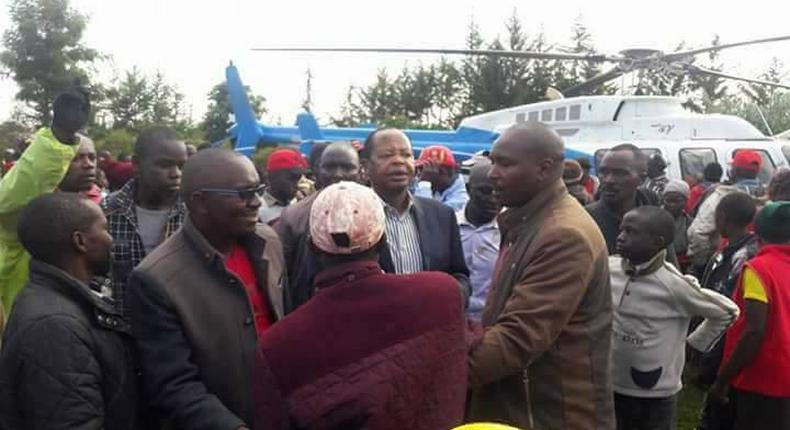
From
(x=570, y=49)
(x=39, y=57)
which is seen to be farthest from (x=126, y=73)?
(x=570, y=49)

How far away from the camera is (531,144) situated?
9.05ft

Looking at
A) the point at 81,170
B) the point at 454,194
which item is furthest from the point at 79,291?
the point at 454,194

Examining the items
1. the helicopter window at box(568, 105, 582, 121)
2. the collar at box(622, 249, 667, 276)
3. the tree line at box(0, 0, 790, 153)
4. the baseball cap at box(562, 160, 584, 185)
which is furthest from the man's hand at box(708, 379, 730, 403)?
the tree line at box(0, 0, 790, 153)

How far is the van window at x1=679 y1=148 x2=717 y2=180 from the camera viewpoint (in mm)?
11656

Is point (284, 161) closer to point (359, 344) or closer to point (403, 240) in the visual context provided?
point (403, 240)

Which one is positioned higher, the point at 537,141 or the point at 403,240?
the point at 537,141

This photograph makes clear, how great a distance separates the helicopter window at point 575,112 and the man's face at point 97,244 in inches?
497

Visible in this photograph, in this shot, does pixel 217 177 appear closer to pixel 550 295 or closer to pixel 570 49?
pixel 550 295

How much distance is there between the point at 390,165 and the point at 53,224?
1.65 m

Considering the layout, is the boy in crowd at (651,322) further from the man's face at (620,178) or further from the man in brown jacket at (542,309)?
the man in brown jacket at (542,309)

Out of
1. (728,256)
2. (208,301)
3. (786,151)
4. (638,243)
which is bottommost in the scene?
(786,151)

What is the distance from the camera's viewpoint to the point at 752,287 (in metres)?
3.65

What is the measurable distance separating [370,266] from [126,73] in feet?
136

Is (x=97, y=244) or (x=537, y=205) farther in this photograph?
(x=537, y=205)
